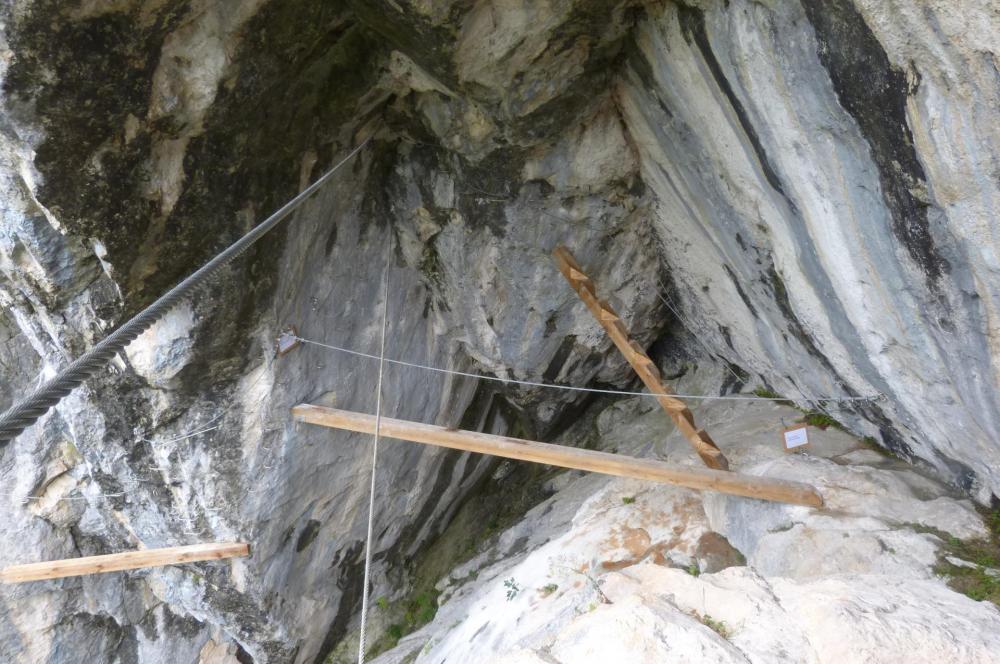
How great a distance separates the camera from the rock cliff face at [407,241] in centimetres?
279

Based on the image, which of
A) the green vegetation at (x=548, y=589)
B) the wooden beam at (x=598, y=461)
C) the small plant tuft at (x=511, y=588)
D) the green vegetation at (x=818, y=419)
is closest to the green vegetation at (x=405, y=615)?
the small plant tuft at (x=511, y=588)

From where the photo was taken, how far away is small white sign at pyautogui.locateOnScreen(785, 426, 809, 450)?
4.66 metres

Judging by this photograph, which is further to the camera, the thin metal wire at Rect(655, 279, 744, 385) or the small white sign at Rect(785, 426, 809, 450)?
the thin metal wire at Rect(655, 279, 744, 385)

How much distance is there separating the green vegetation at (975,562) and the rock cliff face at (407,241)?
4.6 inches

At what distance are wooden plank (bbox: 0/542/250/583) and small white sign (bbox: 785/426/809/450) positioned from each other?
4418mm

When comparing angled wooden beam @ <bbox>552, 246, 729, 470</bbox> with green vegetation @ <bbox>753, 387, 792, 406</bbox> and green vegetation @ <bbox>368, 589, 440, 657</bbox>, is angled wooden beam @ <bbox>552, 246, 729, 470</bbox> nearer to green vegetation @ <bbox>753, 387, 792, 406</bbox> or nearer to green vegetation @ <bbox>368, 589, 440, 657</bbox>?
green vegetation @ <bbox>753, 387, 792, 406</bbox>

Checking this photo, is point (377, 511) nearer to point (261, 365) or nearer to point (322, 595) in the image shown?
point (322, 595)

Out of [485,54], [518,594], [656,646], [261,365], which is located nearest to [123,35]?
[485,54]

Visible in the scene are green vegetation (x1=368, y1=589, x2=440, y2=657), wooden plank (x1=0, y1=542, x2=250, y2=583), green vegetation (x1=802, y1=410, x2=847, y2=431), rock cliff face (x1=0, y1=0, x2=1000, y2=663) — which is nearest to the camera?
rock cliff face (x1=0, y1=0, x2=1000, y2=663)

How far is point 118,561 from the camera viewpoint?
4914 mm

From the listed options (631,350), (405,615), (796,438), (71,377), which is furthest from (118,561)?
(796,438)

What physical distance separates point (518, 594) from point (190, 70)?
13.3 ft

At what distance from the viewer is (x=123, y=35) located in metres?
3.07

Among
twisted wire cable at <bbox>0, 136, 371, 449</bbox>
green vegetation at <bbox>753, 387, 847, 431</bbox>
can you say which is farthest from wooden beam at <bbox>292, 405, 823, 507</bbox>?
twisted wire cable at <bbox>0, 136, 371, 449</bbox>
